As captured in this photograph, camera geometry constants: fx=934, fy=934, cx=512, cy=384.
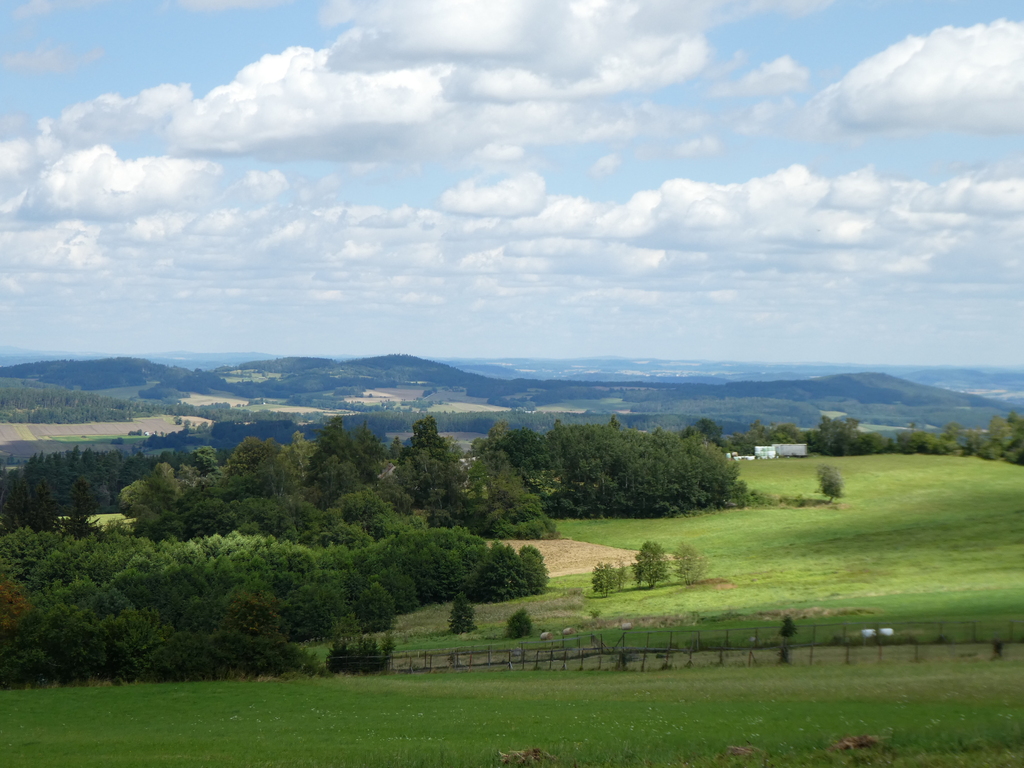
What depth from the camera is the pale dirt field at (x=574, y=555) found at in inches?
4061

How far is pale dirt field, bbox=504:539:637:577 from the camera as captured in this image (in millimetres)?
103137

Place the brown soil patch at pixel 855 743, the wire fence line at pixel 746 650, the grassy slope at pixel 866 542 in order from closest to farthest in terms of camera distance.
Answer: the brown soil patch at pixel 855 743, the wire fence line at pixel 746 650, the grassy slope at pixel 866 542

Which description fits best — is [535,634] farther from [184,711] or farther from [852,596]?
[184,711]

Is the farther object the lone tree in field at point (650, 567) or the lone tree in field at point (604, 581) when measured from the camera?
the lone tree in field at point (650, 567)

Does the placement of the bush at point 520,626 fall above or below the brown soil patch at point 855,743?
below

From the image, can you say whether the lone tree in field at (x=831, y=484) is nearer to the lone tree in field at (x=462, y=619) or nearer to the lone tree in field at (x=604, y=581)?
the lone tree in field at (x=604, y=581)

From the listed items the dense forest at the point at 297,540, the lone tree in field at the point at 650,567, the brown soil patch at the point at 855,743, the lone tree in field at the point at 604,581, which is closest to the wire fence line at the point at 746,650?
the dense forest at the point at 297,540

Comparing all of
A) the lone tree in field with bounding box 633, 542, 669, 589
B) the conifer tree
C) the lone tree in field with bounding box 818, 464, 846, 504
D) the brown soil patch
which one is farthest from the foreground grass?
the lone tree in field with bounding box 818, 464, 846, 504

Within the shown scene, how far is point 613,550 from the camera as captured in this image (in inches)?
4461

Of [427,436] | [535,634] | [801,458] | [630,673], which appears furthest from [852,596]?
[801,458]

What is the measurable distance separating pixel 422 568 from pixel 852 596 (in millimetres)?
43509

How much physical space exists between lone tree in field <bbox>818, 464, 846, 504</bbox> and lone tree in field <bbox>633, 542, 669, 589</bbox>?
5028cm

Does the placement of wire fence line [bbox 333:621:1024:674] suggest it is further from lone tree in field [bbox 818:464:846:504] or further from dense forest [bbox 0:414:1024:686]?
lone tree in field [bbox 818:464:846:504]

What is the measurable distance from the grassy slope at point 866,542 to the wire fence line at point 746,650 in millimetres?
10045
